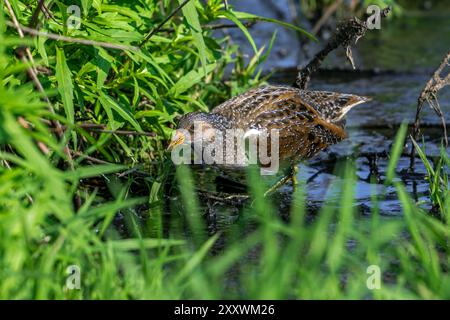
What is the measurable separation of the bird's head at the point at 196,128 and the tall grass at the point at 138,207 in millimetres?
154

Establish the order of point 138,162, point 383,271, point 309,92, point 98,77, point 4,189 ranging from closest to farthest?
point 4,189 < point 383,271 < point 98,77 < point 138,162 < point 309,92

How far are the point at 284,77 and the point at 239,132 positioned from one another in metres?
3.20

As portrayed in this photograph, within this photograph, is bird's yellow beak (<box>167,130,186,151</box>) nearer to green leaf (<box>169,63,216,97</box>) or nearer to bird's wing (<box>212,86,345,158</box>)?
green leaf (<box>169,63,216,97</box>)

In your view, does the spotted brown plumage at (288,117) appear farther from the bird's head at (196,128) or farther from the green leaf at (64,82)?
the green leaf at (64,82)

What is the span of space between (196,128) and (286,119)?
2.27ft

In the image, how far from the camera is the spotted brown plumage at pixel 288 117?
229 inches

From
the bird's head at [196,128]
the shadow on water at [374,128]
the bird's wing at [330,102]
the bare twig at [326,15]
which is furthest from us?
the bare twig at [326,15]

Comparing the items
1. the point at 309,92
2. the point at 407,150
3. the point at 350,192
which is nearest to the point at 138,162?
the point at 309,92

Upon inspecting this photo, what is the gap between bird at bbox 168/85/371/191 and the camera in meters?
5.79

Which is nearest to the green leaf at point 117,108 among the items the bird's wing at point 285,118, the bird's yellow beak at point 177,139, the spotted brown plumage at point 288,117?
the bird's yellow beak at point 177,139

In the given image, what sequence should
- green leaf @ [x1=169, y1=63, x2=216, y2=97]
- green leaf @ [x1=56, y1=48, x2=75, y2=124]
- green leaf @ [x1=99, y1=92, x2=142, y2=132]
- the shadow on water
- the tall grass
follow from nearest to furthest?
the tall grass
green leaf @ [x1=56, y1=48, x2=75, y2=124]
green leaf @ [x1=99, y1=92, x2=142, y2=132]
the shadow on water
green leaf @ [x1=169, y1=63, x2=216, y2=97]

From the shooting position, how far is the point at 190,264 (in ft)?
11.6

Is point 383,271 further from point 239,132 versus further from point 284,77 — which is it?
point 284,77

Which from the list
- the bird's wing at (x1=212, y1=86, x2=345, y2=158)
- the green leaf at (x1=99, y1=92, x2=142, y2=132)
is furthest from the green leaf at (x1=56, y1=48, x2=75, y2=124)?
the bird's wing at (x1=212, y1=86, x2=345, y2=158)
